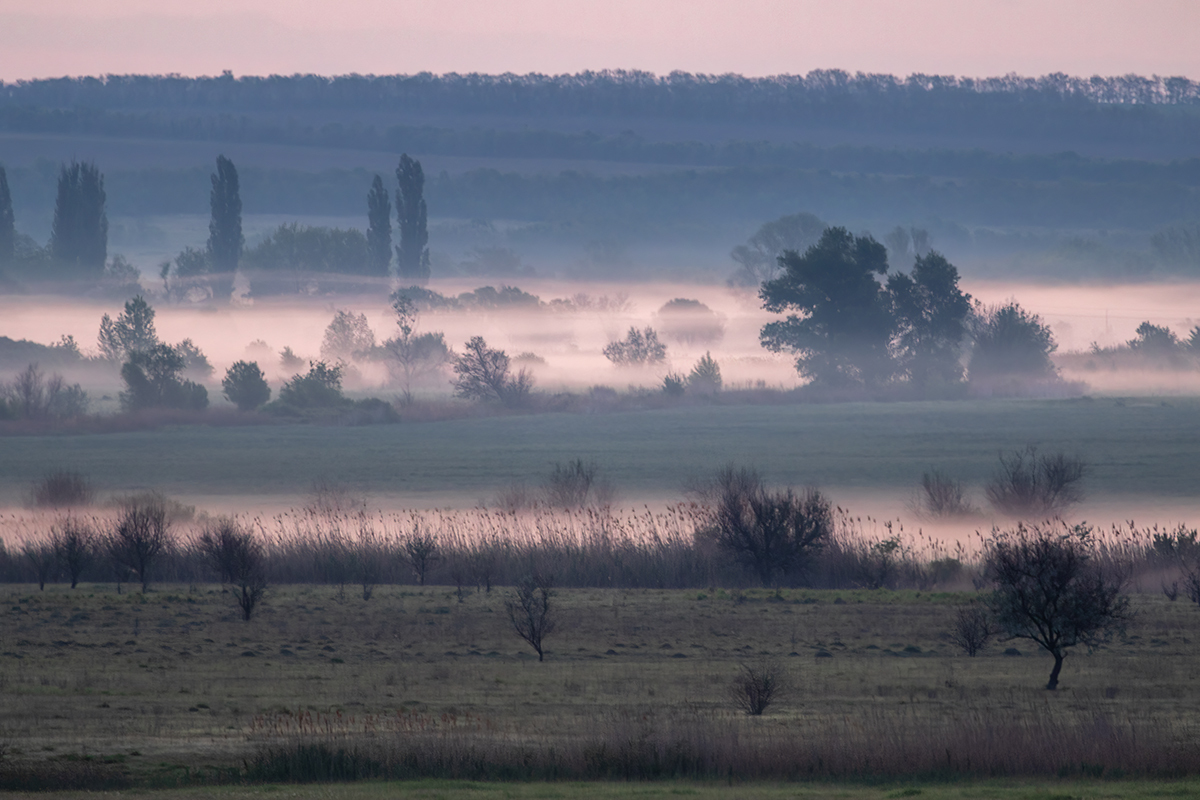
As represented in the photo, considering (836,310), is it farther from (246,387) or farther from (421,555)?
(421,555)

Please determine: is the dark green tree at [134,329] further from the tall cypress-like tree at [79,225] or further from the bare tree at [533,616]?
the bare tree at [533,616]

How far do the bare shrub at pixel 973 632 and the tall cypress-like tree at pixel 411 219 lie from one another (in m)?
130

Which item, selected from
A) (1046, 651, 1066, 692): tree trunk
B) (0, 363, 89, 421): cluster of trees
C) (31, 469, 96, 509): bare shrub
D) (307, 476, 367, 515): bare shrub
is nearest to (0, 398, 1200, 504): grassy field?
(307, 476, 367, 515): bare shrub

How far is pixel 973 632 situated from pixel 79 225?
155m

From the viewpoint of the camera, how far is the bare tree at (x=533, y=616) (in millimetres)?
28141

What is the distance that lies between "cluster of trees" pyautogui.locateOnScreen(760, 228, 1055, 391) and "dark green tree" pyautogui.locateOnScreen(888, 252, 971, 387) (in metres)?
0.08

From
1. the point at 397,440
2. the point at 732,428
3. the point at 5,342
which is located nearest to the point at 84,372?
the point at 5,342

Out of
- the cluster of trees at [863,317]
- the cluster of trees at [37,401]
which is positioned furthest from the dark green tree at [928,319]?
the cluster of trees at [37,401]

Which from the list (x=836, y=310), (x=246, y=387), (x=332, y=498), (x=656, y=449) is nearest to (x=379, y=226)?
(x=246, y=387)

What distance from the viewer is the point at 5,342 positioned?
506 ft

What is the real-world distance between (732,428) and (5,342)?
98.6 m

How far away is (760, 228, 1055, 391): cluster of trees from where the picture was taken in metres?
102

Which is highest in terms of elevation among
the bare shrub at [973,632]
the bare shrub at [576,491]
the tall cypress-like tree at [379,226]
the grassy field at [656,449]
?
the tall cypress-like tree at [379,226]

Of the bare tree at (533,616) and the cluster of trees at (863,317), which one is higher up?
the cluster of trees at (863,317)
